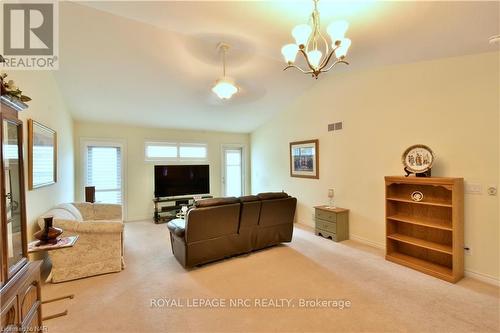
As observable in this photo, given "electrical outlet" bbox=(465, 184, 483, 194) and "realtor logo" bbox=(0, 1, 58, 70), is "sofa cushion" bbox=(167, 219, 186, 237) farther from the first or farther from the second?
"electrical outlet" bbox=(465, 184, 483, 194)

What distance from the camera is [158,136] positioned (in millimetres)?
6469

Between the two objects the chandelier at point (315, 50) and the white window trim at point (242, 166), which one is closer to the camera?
the chandelier at point (315, 50)

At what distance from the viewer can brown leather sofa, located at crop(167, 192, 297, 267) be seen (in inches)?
128

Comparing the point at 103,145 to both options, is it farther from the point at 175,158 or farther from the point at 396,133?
the point at 396,133

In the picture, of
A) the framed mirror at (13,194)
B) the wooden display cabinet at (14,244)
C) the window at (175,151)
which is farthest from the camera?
the window at (175,151)

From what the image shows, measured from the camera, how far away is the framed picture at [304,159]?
17.4 ft

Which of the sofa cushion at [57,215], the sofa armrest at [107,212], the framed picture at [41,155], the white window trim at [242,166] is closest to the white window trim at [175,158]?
the white window trim at [242,166]

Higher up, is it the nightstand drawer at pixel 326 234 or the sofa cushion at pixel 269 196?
the sofa cushion at pixel 269 196

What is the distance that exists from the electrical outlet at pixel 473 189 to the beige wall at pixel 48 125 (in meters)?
5.42

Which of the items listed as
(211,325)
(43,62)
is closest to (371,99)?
(211,325)

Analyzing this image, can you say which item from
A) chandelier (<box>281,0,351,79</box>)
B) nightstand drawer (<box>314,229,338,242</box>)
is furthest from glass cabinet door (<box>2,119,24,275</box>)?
nightstand drawer (<box>314,229,338,242</box>)

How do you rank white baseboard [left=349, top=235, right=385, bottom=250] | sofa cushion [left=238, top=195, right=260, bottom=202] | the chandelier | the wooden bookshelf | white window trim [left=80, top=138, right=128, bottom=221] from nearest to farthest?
the chandelier
the wooden bookshelf
sofa cushion [left=238, top=195, right=260, bottom=202]
white baseboard [left=349, top=235, right=385, bottom=250]
white window trim [left=80, top=138, right=128, bottom=221]

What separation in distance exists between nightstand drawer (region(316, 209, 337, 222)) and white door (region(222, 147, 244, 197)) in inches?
134

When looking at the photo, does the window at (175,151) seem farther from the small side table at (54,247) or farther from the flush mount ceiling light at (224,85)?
the small side table at (54,247)
